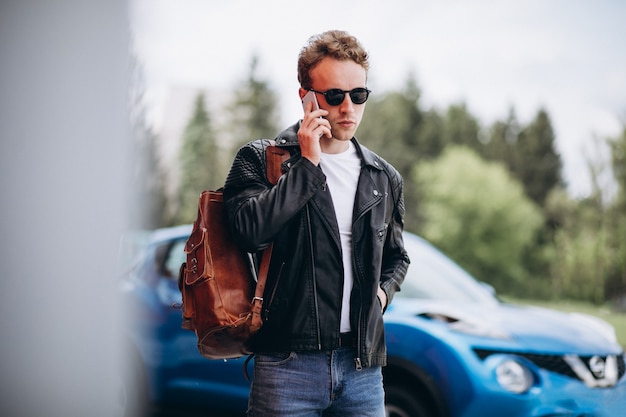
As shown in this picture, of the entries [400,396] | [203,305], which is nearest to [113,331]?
[203,305]

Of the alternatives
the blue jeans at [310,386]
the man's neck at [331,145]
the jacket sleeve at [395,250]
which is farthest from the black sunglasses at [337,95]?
the blue jeans at [310,386]

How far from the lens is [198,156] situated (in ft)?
159

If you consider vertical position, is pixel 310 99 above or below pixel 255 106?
above

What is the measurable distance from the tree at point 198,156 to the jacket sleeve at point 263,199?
148 feet

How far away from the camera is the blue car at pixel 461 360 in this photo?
370 cm

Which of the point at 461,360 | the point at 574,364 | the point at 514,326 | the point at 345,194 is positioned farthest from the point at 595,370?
the point at 345,194

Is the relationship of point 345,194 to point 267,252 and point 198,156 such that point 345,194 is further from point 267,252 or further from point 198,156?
point 198,156

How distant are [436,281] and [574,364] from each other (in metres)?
1.08

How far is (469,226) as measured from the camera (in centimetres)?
5759

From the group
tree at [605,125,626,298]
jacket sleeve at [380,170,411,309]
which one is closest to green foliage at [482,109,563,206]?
tree at [605,125,626,298]

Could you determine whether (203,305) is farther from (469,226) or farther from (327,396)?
(469,226)

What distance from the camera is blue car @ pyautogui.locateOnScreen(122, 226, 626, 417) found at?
3703 mm

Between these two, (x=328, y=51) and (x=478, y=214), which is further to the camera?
(x=478, y=214)

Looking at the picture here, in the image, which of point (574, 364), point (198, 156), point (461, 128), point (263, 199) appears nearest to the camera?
point (263, 199)
